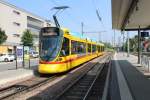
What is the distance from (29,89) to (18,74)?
5.43 metres

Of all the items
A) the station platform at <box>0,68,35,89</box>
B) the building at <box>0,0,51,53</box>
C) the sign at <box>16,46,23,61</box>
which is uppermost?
the building at <box>0,0,51,53</box>

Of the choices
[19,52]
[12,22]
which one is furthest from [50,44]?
[12,22]

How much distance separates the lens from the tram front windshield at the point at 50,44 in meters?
20.4

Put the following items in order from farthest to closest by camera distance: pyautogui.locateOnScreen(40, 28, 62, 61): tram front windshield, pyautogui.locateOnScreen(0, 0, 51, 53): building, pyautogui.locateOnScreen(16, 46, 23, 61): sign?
1. pyautogui.locateOnScreen(0, 0, 51, 53): building
2. pyautogui.locateOnScreen(16, 46, 23, 61): sign
3. pyautogui.locateOnScreen(40, 28, 62, 61): tram front windshield

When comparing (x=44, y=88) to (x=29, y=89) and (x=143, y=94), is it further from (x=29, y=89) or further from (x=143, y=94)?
(x=143, y=94)

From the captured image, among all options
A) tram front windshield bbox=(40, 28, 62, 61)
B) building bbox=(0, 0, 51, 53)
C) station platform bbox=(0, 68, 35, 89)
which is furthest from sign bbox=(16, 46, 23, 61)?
building bbox=(0, 0, 51, 53)

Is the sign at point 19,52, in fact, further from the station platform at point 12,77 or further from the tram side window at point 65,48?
the tram side window at point 65,48

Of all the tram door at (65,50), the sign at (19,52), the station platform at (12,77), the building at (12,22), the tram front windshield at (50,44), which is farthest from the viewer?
the building at (12,22)

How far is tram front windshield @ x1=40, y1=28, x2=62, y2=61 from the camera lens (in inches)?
805

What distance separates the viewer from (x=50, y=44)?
20578mm

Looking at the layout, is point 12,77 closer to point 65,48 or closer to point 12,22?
point 65,48

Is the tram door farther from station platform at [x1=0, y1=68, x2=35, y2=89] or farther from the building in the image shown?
the building

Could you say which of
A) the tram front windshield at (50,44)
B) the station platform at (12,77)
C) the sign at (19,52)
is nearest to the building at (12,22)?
the sign at (19,52)

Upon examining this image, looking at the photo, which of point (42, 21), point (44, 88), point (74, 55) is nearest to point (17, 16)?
point (42, 21)
